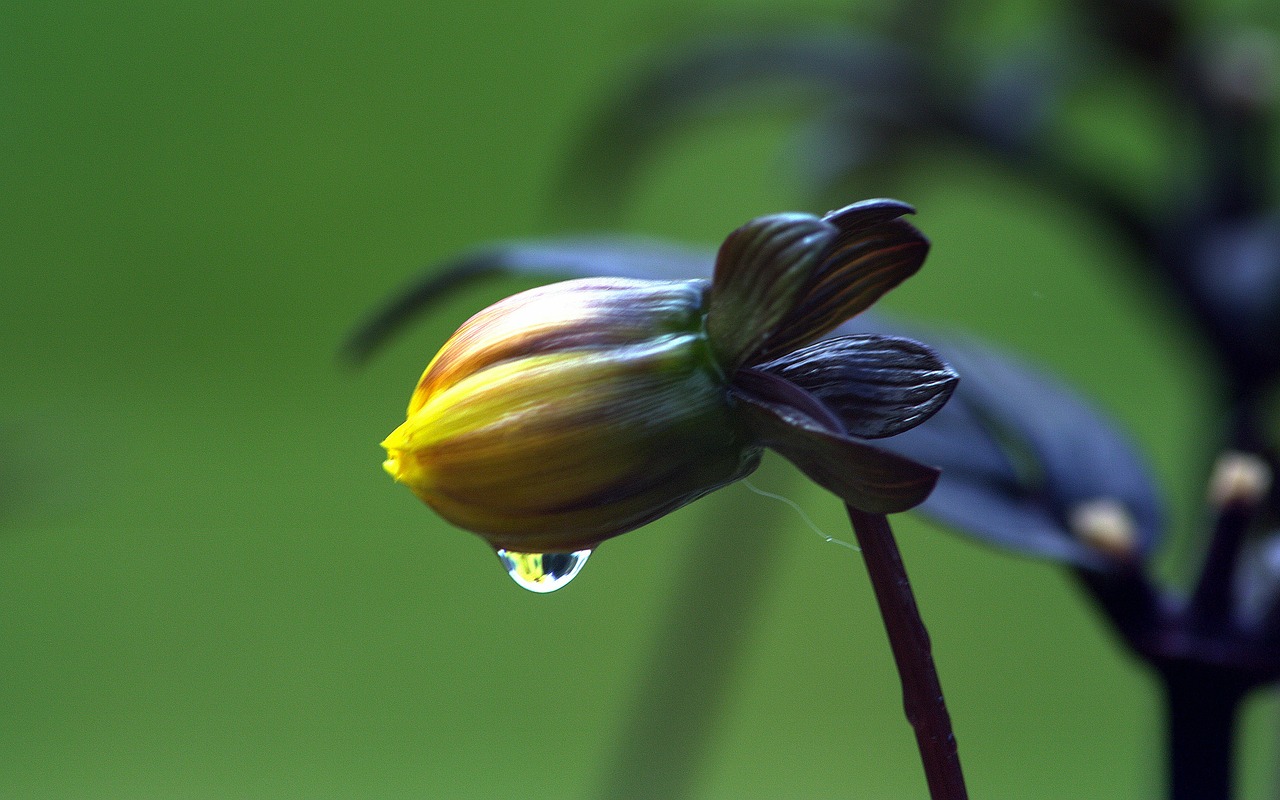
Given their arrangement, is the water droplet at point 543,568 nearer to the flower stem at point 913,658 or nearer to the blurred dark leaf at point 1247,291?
the flower stem at point 913,658

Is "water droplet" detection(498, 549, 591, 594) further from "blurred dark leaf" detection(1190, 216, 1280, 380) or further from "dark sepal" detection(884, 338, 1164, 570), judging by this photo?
"blurred dark leaf" detection(1190, 216, 1280, 380)

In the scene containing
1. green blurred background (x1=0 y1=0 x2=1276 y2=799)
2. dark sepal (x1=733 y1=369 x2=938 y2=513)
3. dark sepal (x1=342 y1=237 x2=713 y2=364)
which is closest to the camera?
dark sepal (x1=733 y1=369 x2=938 y2=513)

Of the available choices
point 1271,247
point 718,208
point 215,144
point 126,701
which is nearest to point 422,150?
point 215,144

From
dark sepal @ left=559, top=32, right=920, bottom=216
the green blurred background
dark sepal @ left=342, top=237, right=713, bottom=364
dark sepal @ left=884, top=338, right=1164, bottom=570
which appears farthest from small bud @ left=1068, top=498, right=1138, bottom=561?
the green blurred background

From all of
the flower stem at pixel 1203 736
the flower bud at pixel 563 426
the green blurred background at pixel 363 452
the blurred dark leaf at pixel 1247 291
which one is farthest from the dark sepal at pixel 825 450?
the green blurred background at pixel 363 452

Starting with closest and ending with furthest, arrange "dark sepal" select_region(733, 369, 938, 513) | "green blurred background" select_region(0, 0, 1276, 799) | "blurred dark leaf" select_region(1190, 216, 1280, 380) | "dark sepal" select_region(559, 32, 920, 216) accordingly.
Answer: "dark sepal" select_region(733, 369, 938, 513) → "blurred dark leaf" select_region(1190, 216, 1280, 380) → "dark sepal" select_region(559, 32, 920, 216) → "green blurred background" select_region(0, 0, 1276, 799)

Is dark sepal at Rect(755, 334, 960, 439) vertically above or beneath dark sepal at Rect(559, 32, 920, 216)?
beneath
